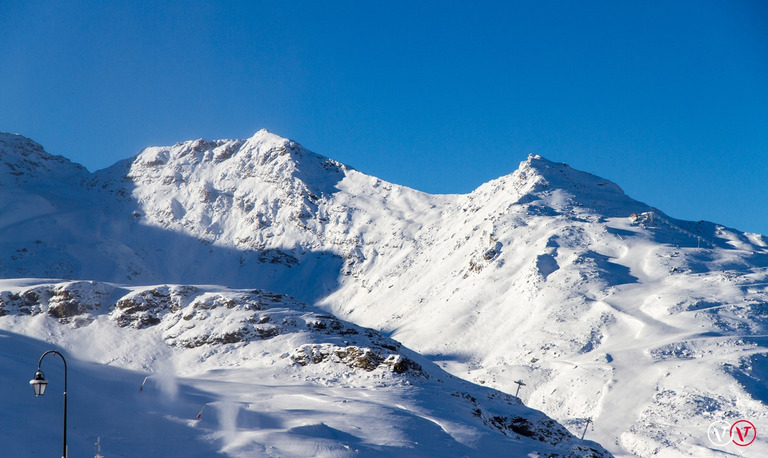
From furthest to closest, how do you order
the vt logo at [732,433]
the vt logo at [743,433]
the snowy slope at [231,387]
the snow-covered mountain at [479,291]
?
the snow-covered mountain at [479,291], the vt logo at [732,433], the vt logo at [743,433], the snowy slope at [231,387]

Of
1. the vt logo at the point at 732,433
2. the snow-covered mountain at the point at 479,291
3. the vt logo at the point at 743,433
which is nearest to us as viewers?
the vt logo at the point at 743,433

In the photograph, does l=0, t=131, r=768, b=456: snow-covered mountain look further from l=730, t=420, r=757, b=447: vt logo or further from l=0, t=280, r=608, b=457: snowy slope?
l=730, t=420, r=757, b=447: vt logo

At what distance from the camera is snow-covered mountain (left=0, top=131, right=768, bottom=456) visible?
65875mm

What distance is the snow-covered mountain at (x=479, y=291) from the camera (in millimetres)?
65875

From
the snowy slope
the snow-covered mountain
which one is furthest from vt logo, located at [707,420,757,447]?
the snowy slope

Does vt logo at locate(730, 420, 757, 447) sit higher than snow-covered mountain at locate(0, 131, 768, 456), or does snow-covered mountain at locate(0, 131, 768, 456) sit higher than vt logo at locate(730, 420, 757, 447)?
snow-covered mountain at locate(0, 131, 768, 456)

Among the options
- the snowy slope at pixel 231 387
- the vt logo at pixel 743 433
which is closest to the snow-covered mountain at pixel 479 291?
the snowy slope at pixel 231 387

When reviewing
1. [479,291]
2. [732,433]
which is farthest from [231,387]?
[479,291]

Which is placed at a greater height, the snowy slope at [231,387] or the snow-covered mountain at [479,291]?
the snow-covered mountain at [479,291]

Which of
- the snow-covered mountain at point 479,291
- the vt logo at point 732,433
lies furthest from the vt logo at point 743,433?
the snow-covered mountain at point 479,291

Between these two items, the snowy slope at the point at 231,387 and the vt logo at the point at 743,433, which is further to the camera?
the vt logo at the point at 743,433

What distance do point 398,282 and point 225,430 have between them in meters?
119

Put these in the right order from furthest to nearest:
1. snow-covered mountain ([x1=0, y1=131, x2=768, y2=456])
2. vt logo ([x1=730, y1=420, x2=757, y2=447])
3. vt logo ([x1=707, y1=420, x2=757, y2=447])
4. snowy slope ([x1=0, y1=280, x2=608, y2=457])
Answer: snow-covered mountain ([x1=0, y1=131, x2=768, y2=456]) → vt logo ([x1=707, y1=420, x2=757, y2=447]) → vt logo ([x1=730, y1=420, x2=757, y2=447]) → snowy slope ([x1=0, y1=280, x2=608, y2=457])

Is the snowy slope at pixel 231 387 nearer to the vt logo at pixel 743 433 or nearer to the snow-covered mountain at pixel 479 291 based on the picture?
the snow-covered mountain at pixel 479 291
